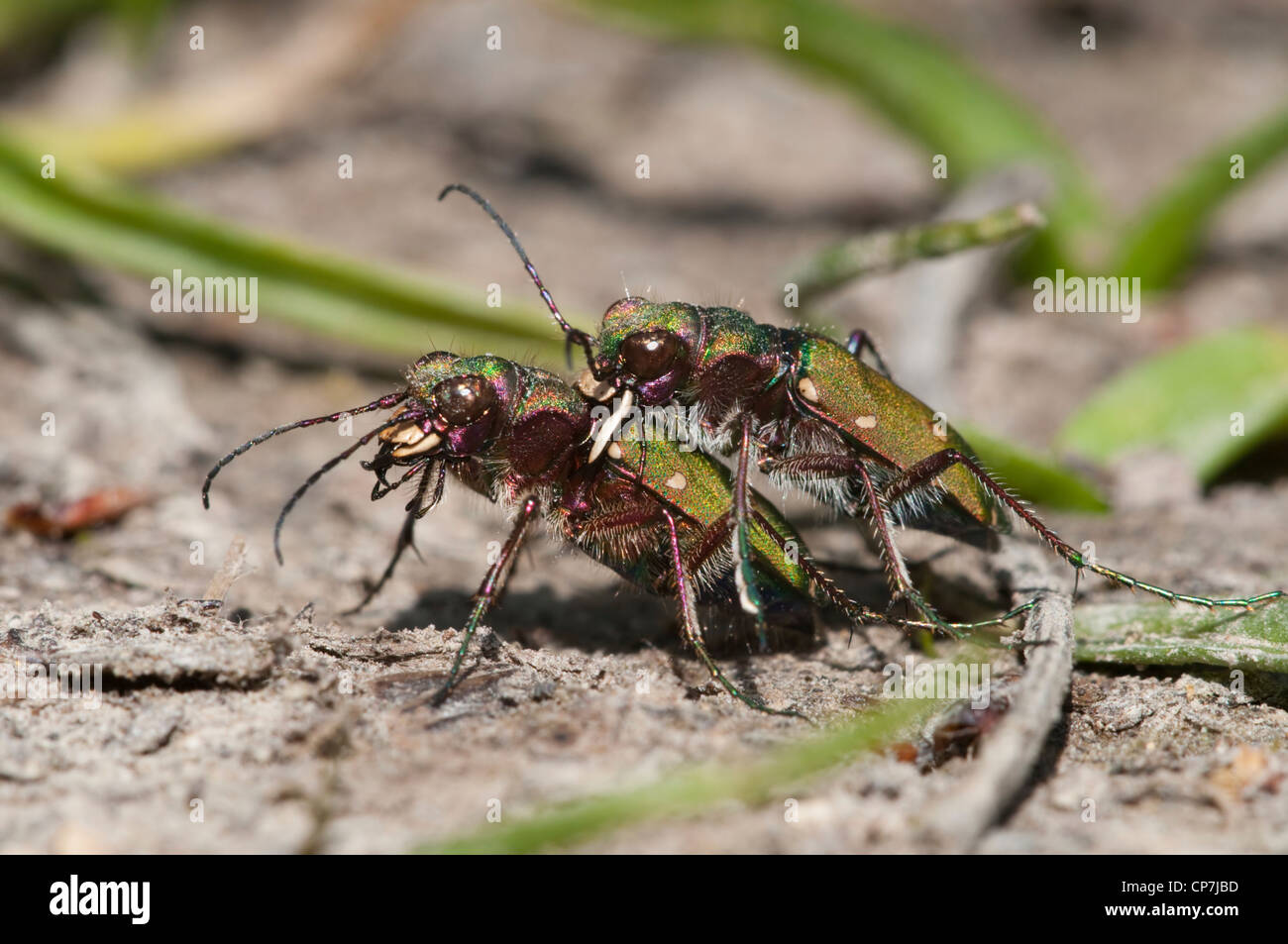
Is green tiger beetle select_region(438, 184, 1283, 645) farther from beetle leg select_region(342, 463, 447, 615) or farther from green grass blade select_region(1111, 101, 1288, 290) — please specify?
green grass blade select_region(1111, 101, 1288, 290)

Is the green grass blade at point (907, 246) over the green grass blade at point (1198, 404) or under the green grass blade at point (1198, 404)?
over

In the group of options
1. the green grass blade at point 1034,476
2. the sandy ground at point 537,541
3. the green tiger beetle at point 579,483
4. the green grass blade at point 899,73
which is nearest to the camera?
the sandy ground at point 537,541

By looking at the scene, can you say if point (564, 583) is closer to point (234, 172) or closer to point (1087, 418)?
point (1087, 418)

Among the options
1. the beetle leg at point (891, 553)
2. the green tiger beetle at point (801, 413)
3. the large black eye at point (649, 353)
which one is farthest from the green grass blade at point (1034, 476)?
the large black eye at point (649, 353)

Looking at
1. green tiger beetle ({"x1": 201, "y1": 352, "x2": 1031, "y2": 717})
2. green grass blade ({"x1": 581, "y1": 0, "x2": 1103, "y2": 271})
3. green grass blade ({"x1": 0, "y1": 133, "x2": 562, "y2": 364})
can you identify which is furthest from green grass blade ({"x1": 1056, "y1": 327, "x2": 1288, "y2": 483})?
green grass blade ({"x1": 0, "y1": 133, "x2": 562, "y2": 364})

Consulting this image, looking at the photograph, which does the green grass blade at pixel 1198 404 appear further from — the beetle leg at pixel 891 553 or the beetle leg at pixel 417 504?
the beetle leg at pixel 417 504

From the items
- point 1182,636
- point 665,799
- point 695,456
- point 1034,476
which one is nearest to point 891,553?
point 695,456

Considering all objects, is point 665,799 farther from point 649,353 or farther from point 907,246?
point 907,246

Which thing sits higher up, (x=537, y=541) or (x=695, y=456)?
(x=695, y=456)
